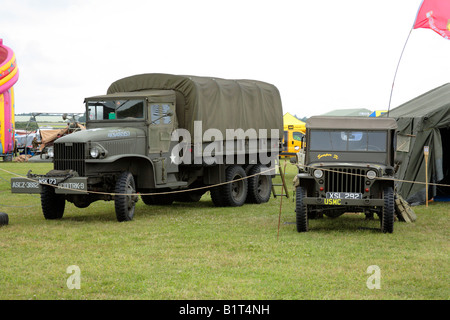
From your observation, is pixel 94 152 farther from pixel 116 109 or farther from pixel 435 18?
pixel 435 18

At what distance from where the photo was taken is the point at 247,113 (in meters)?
15.7

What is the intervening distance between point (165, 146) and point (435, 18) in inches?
293

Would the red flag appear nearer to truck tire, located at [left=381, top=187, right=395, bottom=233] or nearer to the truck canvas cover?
the truck canvas cover

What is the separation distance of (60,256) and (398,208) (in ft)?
21.8

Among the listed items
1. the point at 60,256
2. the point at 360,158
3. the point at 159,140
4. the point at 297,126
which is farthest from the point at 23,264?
the point at 297,126

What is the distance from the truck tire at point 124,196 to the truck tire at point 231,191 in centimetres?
324

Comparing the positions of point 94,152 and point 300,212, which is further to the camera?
point 94,152

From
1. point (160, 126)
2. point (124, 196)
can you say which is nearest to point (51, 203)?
point (124, 196)

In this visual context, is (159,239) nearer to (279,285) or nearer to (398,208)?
(279,285)

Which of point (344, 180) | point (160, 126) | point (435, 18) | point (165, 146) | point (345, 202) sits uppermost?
point (435, 18)

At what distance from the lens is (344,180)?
1052 cm

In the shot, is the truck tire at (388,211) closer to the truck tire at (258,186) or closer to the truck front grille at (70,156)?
the truck front grille at (70,156)

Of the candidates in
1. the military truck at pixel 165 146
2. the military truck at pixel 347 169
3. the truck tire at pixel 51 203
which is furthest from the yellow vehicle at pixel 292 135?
the truck tire at pixel 51 203

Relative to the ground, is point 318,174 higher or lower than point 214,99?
lower
